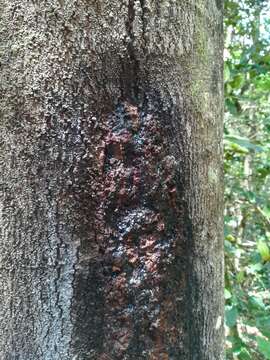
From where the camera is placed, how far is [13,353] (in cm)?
50

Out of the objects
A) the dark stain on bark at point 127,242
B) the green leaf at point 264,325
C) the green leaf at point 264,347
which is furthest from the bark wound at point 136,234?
the green leaf at point 264,325

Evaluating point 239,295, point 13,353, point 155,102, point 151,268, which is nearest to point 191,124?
point 155,102

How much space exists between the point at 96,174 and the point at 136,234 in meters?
0.07

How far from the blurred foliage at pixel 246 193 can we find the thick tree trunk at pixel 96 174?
678 mm

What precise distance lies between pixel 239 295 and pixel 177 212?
0.91 meters

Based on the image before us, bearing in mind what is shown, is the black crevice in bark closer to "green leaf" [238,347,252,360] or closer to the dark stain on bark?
the dark stain on bark

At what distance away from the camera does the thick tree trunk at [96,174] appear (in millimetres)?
460

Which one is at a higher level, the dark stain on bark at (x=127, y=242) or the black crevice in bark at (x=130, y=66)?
the black crevice in bark at (x=130, y=66)

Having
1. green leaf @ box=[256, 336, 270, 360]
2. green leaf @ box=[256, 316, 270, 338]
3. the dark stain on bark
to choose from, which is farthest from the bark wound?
green leaf @ box=[256, 316, 270, 338]

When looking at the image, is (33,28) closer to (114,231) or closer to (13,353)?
(114,231)

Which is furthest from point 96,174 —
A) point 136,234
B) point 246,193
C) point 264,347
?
point 246,193

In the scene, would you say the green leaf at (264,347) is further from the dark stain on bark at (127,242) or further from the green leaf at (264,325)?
the dark stain on bark at (127,242)

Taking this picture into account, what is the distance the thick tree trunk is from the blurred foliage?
678 mm

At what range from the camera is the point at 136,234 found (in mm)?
480
